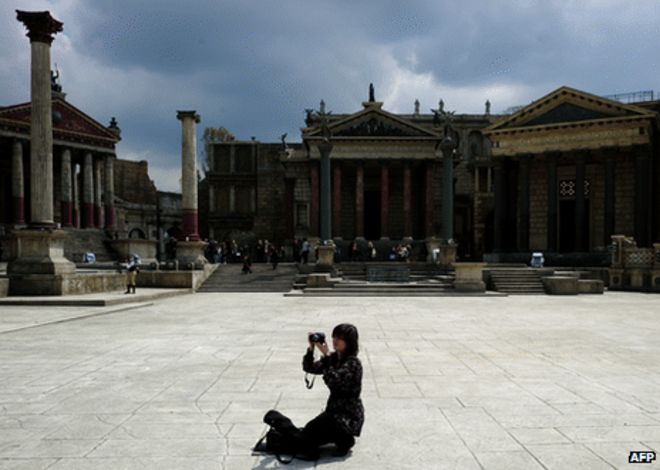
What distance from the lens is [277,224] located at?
55.5 meters

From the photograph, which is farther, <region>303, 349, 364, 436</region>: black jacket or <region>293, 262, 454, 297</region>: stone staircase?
<region>293, 262, 454, 297</region>: stone staircase

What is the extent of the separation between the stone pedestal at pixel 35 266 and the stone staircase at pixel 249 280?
7.48 m

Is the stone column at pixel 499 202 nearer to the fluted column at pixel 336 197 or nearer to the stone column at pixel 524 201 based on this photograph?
the stone column at pixel 524 201

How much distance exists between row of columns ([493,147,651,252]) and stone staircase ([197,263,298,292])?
16887 millimetres

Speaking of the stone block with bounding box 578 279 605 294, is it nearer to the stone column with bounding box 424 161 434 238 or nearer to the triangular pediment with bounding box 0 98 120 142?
the stone column with bounding box 424 161 434 238

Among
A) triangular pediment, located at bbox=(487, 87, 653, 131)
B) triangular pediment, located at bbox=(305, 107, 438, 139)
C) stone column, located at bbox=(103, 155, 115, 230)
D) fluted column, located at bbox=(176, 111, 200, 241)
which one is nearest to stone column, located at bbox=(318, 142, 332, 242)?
fluted column, located at bbox=(176, 111, 200, 241)

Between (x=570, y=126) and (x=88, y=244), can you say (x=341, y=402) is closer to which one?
(x=570, y=126)

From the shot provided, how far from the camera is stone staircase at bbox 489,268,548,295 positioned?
24016mm

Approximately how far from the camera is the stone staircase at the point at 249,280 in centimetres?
2503

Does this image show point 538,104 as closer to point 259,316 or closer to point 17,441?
point 259,316

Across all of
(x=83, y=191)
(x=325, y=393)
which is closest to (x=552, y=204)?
(x=325, y=393)

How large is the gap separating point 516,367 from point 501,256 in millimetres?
30053

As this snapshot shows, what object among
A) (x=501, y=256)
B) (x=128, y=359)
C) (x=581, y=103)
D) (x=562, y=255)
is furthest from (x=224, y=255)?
(x=128, y=359)

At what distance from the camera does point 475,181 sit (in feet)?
159
